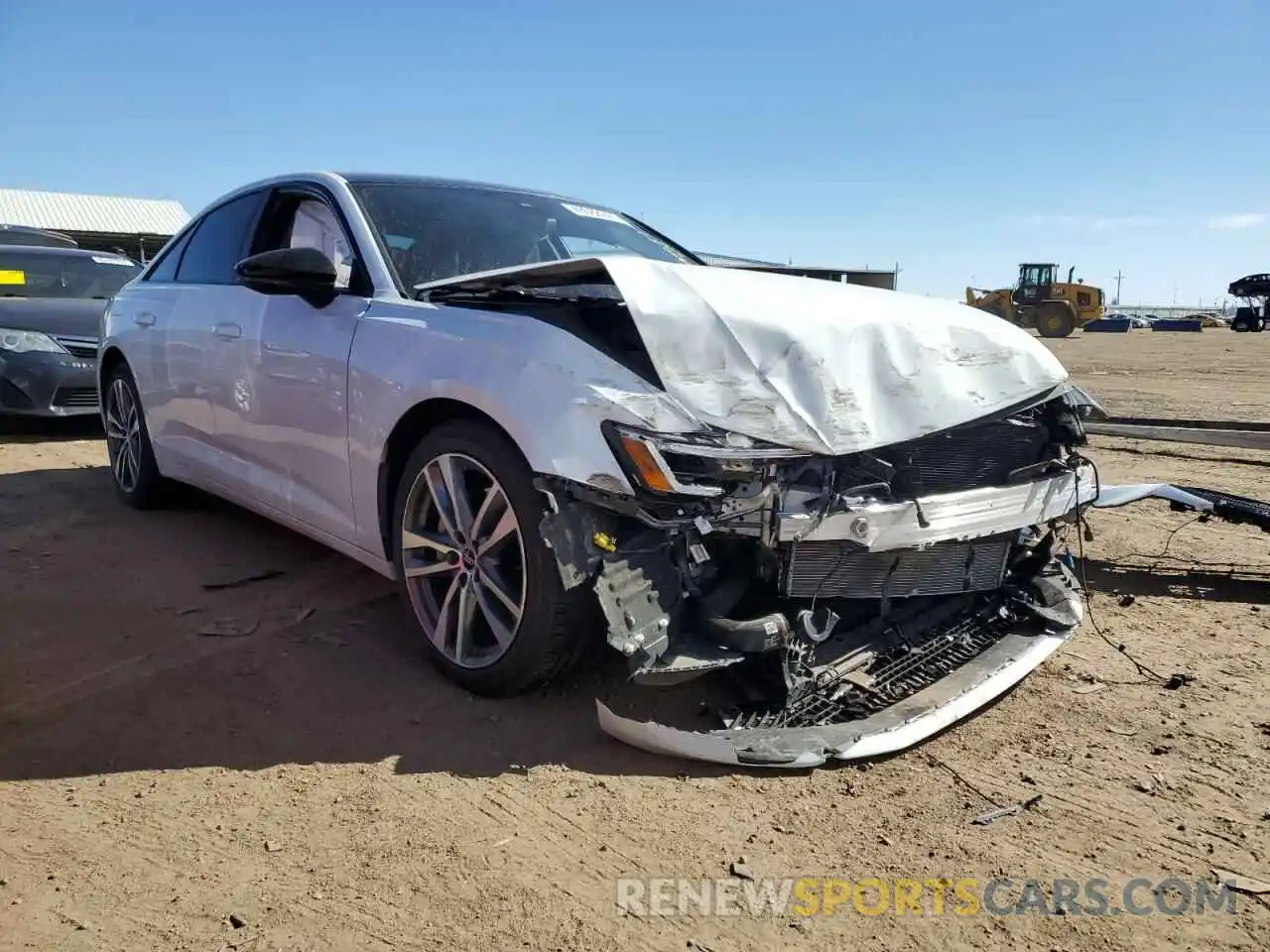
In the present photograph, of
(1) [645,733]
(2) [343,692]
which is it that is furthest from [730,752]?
(2) [343,692]

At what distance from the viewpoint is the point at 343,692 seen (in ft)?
9.70

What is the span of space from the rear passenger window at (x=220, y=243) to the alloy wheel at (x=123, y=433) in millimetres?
930

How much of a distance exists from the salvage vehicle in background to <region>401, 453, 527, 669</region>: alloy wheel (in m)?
6.00

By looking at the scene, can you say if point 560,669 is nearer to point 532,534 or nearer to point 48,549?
point 532,534

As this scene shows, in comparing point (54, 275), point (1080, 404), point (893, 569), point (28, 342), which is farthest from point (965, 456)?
point (54, 275)

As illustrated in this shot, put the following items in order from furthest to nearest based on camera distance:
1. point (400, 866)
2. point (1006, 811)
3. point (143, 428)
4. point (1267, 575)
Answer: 1. point (143, 428)
2. point (1267, 575)
3. point (1006, 811)
4. point (400, 866)

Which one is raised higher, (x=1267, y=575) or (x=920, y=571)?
(x=920, y=571)

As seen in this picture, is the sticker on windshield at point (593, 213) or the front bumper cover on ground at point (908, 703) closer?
the front bumper cover on ground at point (908, 703)

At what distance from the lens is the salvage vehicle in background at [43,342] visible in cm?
732

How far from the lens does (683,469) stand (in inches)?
94.6

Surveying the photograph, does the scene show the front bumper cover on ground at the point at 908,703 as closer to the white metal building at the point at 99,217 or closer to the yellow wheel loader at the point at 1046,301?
the white metal building at the point at 99,217

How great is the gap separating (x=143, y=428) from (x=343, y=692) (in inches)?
112

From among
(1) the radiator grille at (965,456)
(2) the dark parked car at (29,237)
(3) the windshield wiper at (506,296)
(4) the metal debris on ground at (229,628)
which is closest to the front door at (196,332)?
(4) the metal debris on ground at (229,628)

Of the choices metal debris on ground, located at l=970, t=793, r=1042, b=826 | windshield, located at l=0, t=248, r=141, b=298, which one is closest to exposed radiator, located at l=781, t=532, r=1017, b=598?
metal debris on ground, located at l=970, t=793, r=1042, b=826
